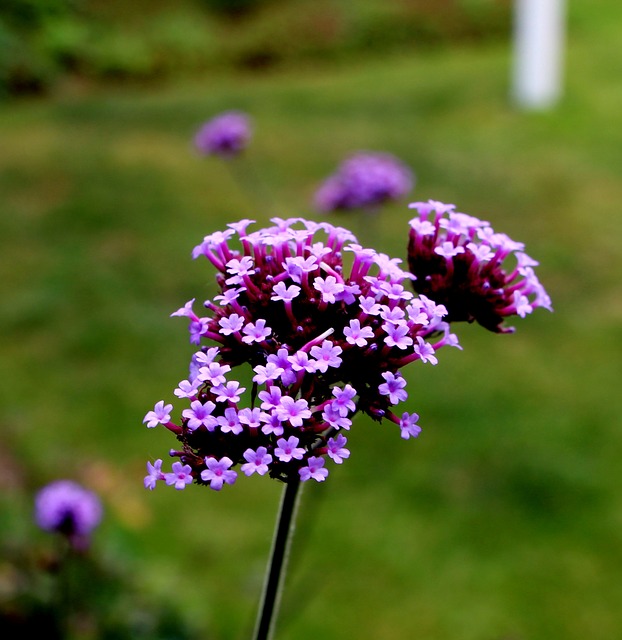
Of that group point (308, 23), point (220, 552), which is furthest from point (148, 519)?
point (308, 23)

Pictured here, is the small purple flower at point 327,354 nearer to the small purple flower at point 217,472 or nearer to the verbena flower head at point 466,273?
the small purple flower at point 217,472

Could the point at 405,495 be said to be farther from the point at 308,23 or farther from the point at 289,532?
the point at 308,23

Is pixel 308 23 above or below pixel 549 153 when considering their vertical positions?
above

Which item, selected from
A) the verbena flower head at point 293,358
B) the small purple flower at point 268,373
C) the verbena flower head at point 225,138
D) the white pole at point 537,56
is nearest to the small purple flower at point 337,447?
the verbena flower head at point 293,358

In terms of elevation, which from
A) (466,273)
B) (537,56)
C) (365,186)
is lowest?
(466,273)

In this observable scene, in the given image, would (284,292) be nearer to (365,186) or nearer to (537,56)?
(365,186)

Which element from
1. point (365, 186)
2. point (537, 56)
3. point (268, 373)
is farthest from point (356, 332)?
point (537, 56)
